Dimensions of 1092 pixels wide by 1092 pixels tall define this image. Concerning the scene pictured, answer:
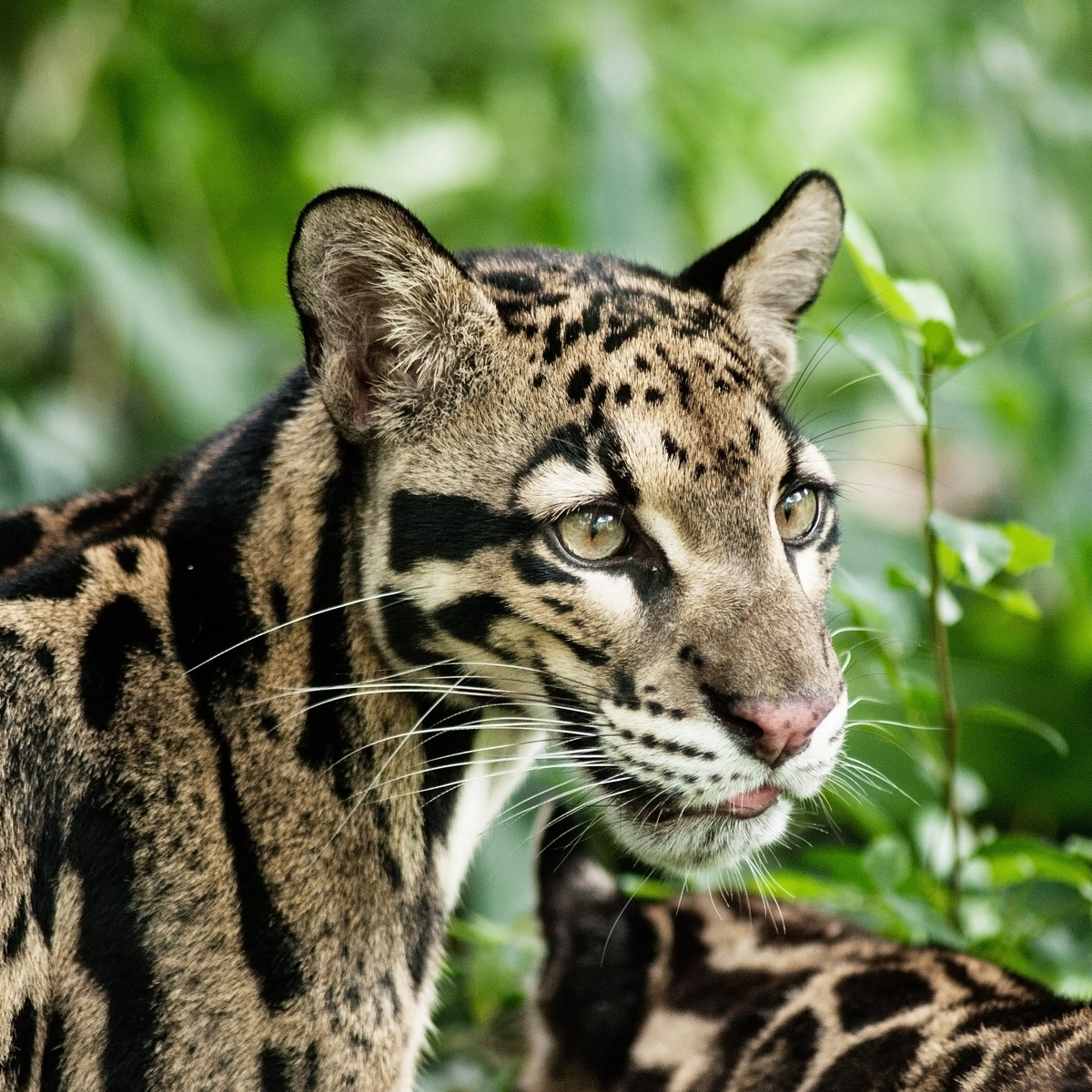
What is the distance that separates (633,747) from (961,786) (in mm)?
2171

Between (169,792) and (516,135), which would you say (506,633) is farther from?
(516,135)

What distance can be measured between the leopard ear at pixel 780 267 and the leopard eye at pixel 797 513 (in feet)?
1.12

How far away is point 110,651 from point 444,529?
2.51ft

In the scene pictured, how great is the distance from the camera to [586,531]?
3.17 meters

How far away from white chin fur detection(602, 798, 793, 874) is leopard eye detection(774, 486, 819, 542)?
640 millimetres

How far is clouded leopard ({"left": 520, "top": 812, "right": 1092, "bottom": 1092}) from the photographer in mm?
3361

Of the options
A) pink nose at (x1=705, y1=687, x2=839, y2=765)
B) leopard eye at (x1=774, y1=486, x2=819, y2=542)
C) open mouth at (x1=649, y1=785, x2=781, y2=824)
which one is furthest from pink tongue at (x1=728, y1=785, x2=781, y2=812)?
leopard eye at (x1=774, y1=486, x2=819, y2=542)

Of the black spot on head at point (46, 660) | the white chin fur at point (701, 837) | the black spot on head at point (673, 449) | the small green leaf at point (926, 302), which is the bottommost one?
the white chin fur at point (701, 837)

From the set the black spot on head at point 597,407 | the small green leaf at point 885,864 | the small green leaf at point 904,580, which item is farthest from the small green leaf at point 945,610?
the black spot on head at point 597,407

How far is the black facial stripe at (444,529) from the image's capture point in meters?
3.17

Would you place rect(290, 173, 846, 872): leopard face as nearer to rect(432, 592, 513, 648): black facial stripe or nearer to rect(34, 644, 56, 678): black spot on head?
rect(432, 592, 513, 648): black facial stripe

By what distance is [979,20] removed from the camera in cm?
727

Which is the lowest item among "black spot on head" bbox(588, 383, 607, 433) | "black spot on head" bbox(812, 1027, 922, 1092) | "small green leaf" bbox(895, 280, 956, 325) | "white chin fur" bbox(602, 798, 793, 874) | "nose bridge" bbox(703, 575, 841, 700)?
"black spot on head" bbox(812, 1027, 922, 1092)

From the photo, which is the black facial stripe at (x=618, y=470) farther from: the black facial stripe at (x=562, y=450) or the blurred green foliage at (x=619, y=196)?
the blurred green foliage at (x=619, y=196)
